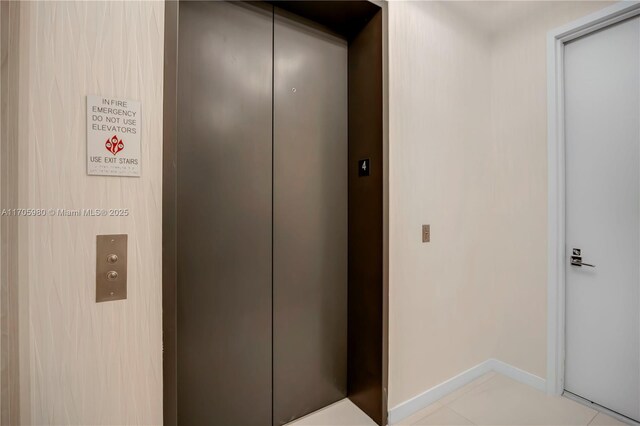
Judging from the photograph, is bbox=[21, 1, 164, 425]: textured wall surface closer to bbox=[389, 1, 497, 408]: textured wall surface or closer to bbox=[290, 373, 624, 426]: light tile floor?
bbox=[290, 373, 624, 426]: light tile floor

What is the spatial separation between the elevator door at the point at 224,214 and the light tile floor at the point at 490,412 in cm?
48

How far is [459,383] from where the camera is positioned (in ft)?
6.98

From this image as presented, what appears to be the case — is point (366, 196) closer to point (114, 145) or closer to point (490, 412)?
point (114, 145)

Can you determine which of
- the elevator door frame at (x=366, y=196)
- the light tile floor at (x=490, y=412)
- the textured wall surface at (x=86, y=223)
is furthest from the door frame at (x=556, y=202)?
the textured wall surface at (x=86, y=223)

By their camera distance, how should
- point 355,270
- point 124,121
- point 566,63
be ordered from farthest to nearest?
point 566,63
point 355,270
point 124,121

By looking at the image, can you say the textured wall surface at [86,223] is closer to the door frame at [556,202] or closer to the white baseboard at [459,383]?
the white baseboard at [459,383]

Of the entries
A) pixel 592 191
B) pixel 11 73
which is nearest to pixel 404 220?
pixel 592 191

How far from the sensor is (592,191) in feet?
6.29

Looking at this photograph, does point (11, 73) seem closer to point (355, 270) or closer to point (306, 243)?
point (306, 243)

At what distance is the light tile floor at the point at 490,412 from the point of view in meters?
1.77

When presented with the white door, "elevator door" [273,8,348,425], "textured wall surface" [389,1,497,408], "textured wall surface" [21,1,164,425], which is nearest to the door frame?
the white door

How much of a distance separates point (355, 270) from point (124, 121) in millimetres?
1465

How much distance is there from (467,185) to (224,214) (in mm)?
1803

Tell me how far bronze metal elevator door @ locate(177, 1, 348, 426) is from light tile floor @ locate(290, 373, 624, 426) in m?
0.12
